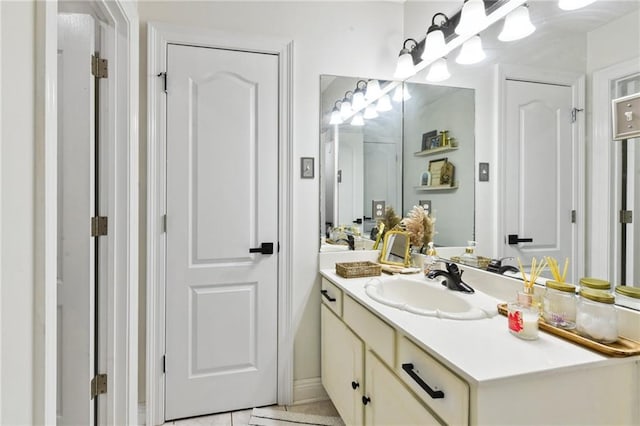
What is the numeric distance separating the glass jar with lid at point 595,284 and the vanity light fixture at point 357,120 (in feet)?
5.05

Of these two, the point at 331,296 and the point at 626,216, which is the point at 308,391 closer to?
the point at 331,296

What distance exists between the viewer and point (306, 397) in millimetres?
2164

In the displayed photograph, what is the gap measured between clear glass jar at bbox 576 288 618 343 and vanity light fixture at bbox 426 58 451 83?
1393 mm

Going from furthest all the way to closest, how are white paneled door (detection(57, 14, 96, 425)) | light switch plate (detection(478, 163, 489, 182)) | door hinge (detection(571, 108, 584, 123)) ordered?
light switch plate (detection(478, 163, 489, 182)) < white paneled door (detection(57, 14, 96, 425)) < door hinge (detection(571, 108, 584, 123))

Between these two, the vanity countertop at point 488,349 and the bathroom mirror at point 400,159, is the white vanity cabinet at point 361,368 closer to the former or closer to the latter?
the vanity countertop at point 488,349

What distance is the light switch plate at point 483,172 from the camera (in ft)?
5.52

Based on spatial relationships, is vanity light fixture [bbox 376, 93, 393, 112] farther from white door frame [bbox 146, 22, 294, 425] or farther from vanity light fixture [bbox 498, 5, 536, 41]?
vanity light fixture [bbox 498, 5, 536, 41]

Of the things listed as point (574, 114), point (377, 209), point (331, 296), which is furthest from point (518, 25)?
point (331, 296)

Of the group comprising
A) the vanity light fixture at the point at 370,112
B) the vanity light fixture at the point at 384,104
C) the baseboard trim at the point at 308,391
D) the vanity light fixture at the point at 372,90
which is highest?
the vanity light fixture at the point at 372,90

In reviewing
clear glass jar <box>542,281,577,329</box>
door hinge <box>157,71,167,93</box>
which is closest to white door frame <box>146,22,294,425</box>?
door hinge <box>157,71,167,93</box>

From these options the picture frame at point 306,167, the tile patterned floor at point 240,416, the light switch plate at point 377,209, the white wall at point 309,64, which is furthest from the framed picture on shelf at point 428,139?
the tile patterned floor at point 240,416

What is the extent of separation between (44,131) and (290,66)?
155 cm

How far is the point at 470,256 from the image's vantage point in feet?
5.78

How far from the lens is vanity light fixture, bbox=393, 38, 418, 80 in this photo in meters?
2.13
